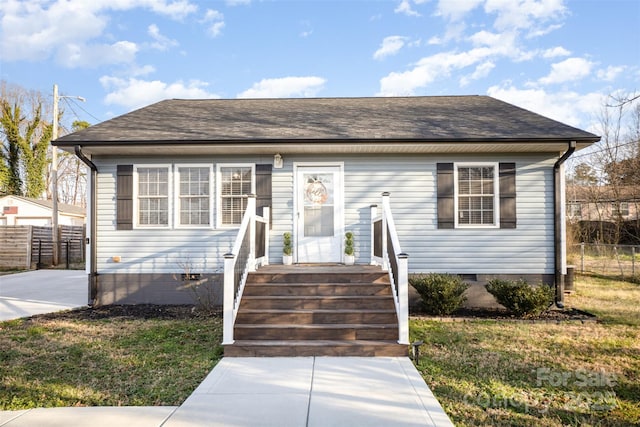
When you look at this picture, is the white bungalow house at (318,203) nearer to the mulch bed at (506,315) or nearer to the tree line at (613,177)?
the mulch bed at (506,315)

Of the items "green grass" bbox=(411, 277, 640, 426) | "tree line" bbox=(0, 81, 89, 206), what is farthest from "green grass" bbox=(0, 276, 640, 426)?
"tree line" bbox=(0, 81, 89, 206)

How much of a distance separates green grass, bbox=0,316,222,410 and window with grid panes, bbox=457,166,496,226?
4.93 metres

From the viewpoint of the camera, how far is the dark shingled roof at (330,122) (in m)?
6.82

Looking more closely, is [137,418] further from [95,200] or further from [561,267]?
[561,267]

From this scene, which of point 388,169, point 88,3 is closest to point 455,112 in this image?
point 388,169

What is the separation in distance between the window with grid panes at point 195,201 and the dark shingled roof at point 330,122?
834 millimetres

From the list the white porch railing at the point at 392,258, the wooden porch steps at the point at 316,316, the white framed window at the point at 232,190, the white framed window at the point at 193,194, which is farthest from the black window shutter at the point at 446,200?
the white framed window at the point at 193,194

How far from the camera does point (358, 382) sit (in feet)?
12.0

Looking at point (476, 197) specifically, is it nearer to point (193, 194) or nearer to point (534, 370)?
point (534, 370)

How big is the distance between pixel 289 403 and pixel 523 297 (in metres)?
4.75

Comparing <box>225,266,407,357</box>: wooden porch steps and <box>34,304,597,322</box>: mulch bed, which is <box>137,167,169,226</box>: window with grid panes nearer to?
<box>34,304,597,322</box>: mulch bed

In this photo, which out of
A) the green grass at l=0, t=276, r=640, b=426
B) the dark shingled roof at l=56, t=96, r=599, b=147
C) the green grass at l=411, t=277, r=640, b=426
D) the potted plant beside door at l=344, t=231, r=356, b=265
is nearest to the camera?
the green grass at l=411, t=277, r=640, b=426

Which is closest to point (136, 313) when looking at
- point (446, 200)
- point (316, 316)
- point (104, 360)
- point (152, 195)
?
point (152, 195)

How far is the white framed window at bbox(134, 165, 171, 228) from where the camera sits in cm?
748
